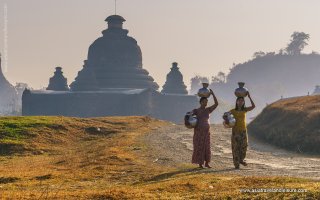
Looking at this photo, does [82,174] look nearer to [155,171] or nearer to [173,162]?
[155,171]

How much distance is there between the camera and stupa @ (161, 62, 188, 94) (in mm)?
93812

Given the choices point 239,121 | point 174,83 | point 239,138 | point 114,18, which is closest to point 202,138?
point 239,138

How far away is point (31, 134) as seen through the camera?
946 inches

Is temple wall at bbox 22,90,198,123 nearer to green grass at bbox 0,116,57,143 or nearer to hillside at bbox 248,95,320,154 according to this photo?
hillside at bbox 248,95,320,154

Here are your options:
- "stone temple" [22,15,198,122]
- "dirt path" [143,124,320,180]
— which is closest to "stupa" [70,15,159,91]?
"stone temple" [22,15,198,122]

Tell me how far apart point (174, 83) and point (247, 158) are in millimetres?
76962

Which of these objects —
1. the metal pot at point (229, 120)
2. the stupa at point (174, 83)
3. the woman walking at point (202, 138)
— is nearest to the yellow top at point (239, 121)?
the metal pot at point (229, 120)

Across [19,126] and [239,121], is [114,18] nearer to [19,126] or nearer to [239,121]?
[19,126]

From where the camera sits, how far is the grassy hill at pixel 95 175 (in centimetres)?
888

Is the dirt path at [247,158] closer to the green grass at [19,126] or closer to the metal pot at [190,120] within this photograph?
the metal pot at [190,120]

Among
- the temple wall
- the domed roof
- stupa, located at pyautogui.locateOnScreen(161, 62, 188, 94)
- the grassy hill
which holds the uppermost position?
the domed roof

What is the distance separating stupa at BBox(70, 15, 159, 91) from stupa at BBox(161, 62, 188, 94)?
2871mm

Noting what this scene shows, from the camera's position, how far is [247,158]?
56.7ft

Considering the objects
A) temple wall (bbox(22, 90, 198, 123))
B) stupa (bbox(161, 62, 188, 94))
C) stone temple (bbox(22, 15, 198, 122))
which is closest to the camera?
temple wall (bbox(22, 90, 198, 123))
